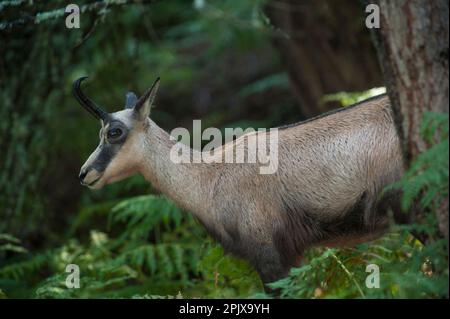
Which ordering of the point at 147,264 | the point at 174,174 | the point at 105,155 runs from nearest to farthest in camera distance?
the point at 105,155 < the point at 174,174 < the point at 147,264

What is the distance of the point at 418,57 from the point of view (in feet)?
15.8

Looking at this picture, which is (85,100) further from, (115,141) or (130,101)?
(130,101)

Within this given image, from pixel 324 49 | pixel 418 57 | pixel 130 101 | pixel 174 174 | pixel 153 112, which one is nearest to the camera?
pixel 418 57

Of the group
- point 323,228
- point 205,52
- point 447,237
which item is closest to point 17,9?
point 323,228

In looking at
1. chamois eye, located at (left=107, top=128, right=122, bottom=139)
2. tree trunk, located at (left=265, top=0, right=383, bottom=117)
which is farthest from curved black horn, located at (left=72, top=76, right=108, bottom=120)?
tree trunk, located at (left=265, top=0, right=383, bottom=117)

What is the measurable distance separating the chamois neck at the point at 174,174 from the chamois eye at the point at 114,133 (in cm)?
28

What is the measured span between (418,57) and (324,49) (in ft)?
25.0

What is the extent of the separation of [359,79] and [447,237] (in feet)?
25.4

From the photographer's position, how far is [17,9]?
7.60 meters

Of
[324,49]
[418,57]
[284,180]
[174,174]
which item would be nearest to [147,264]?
[174,174]

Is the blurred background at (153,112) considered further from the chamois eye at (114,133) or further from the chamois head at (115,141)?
the chamois eye at (114,133)

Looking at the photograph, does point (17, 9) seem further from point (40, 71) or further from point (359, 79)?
point (359, 79)

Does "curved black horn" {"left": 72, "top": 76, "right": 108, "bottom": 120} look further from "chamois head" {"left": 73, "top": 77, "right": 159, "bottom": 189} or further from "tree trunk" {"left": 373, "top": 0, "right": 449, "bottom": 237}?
"tree trunk" {"left": 373, "top": 0, "right": 449, "bottom": 237}

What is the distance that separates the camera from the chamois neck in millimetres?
7004
